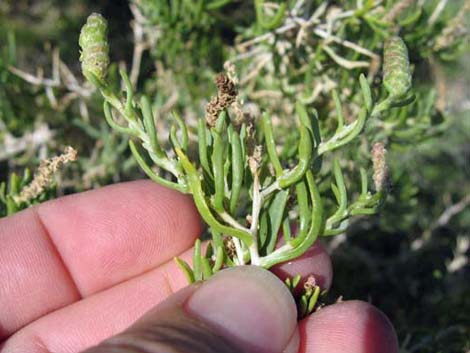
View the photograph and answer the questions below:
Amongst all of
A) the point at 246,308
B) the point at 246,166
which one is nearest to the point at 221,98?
the point at 246,166

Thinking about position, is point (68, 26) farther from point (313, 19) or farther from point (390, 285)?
point (390, 285)

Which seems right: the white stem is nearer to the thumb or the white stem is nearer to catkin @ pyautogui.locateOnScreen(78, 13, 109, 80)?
the thumb

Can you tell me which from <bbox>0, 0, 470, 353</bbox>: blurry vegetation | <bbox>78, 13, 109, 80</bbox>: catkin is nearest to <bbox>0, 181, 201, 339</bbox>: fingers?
<bbox>0, 0, 470, 353</bbox>: blurry vegetation

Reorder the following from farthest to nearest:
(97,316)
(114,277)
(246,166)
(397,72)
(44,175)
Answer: (114,277) → (97,316) → (44,175) → (246,166) → (397,72)

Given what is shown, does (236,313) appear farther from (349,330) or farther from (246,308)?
(349,330)

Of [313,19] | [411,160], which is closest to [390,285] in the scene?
[411,160]
